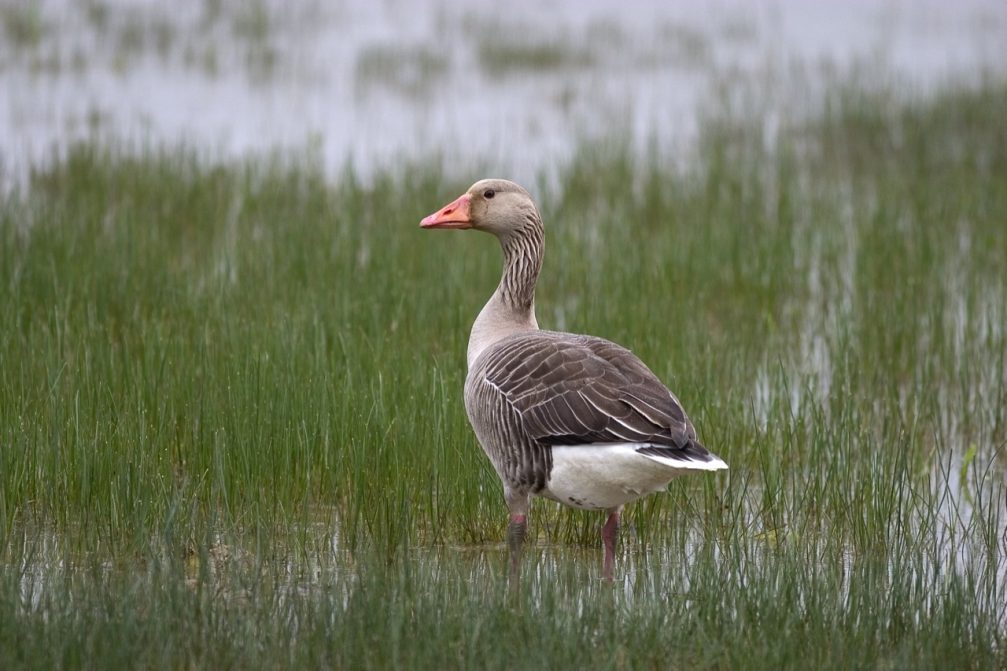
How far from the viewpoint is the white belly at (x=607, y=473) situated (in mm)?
5170

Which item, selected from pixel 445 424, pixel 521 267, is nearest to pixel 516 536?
pixel 445 424

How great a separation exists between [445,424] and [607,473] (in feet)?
5.10

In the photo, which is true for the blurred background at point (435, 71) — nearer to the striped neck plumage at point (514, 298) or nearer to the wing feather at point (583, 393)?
the striped neck plumage at point (514, 298)

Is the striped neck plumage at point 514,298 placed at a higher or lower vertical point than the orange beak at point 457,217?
lower

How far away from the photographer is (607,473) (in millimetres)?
5316

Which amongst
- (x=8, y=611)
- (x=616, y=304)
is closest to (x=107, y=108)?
(x=616, y=304)

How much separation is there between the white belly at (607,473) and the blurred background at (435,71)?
7.52 meters

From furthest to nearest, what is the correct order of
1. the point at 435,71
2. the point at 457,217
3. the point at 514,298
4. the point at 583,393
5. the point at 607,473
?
the point at 435,71 → the point at 457,217 → the point at 514,298 → the point at 583,393 → the point at 607,473

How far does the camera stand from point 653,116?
56.0 feet

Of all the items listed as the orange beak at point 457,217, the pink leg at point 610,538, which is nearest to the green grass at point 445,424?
the pink leg at point 610,538

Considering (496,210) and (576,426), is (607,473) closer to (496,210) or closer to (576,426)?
(576,426)

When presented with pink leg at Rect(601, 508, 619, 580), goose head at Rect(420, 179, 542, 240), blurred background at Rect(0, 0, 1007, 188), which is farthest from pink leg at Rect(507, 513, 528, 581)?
blurred background at Rect(0, 0, 1007, 188)

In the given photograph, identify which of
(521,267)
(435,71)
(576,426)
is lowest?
(576,426)

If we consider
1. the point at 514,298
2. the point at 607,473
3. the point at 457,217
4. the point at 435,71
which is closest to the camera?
the point at 607,473
